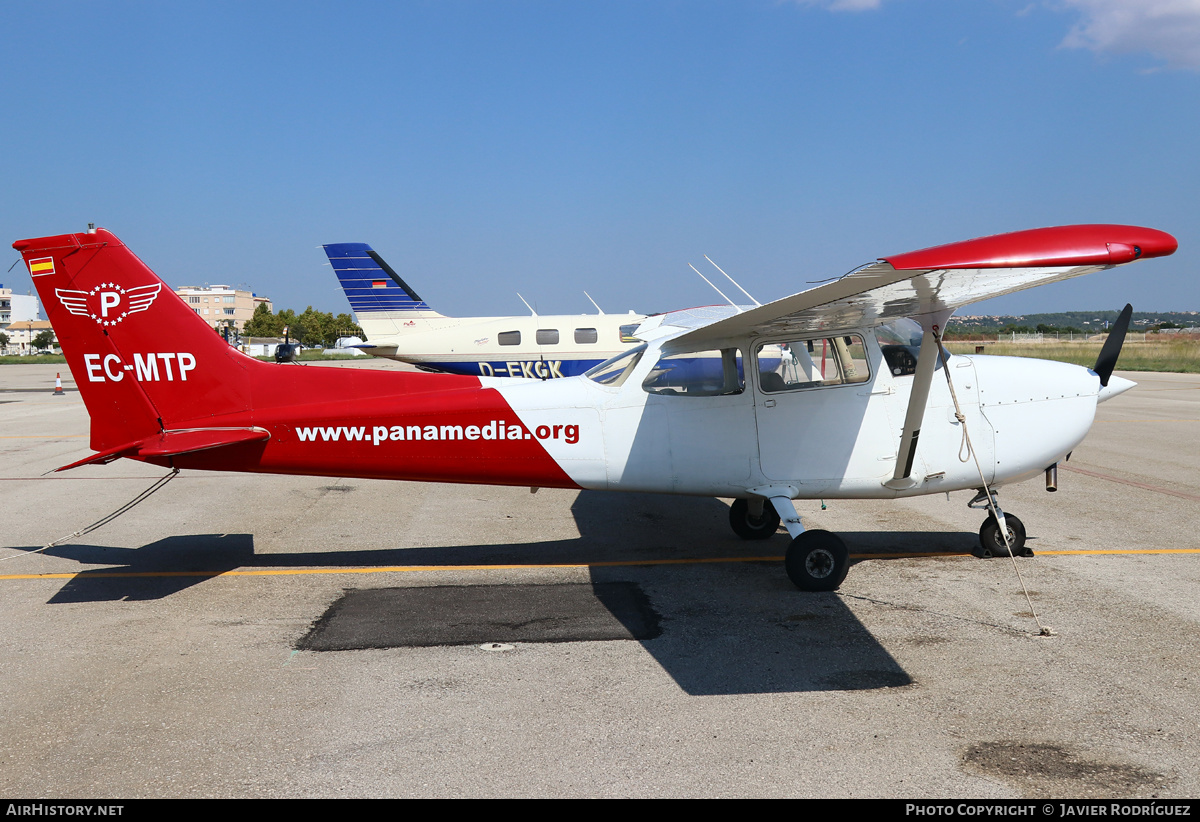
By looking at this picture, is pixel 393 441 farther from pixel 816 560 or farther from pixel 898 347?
pixel 898 347

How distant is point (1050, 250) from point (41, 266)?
7134mm

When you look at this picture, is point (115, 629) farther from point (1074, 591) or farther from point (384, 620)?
point (1074, 591)

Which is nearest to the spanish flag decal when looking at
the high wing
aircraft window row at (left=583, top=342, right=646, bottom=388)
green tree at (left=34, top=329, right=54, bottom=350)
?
aircraft window row at (left=583, top=342, right=646, bottom=388)

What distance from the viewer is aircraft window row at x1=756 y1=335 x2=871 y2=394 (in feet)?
22.3

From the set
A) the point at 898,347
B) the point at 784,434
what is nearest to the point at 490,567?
the point at 784,434

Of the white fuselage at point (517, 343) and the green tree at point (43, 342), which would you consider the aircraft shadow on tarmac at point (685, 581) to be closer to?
the white fuselage at point (517, 343)

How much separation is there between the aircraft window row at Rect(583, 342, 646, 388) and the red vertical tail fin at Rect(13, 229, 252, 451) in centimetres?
293

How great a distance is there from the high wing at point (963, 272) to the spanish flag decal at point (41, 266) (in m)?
5.30

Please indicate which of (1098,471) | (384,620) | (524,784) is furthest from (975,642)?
(1098,471)

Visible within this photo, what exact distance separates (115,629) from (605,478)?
374 centimetres

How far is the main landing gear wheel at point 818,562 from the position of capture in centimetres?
638

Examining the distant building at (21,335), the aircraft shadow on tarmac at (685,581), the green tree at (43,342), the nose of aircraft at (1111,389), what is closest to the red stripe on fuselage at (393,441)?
the aircraft shadow on tarmac at (685,581)

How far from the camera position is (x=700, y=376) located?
684cm

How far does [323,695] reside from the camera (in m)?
4.64
